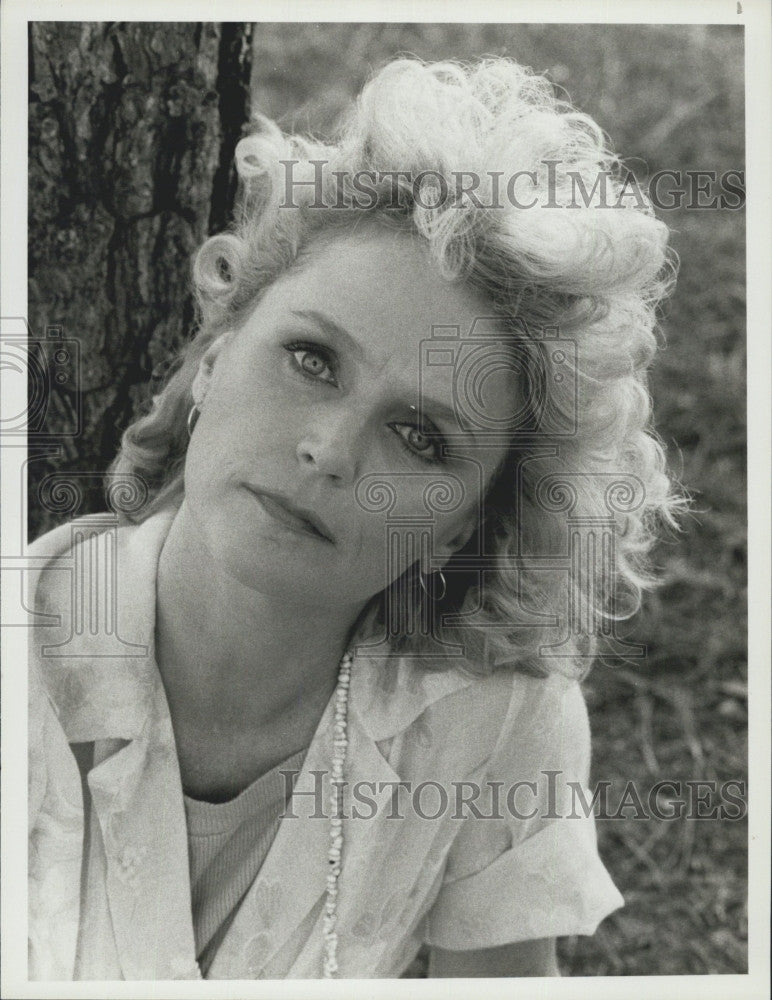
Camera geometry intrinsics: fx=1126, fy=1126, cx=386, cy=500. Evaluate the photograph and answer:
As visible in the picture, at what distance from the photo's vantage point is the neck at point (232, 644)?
964 millimetres

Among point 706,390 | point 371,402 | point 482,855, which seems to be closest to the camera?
point 371,402

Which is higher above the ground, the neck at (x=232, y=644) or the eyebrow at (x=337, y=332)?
the eyebrow at (x=337, y=332)

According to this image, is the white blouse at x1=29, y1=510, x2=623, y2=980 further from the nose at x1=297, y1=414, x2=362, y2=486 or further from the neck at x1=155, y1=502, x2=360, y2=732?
the nose at x1=297, y1=414, x2=362, y2=486

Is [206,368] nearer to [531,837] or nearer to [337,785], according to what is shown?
[337,785]

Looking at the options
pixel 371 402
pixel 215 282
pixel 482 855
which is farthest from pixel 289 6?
pixel 482 855

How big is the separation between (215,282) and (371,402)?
183mm

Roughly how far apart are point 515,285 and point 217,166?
0.95 feet

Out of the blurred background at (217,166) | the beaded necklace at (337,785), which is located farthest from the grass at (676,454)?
the beaded necklace at (337,785)

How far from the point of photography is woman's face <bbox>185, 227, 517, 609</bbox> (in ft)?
3.00

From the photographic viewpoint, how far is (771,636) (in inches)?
41.1

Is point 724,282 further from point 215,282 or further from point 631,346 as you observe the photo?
point 215,282

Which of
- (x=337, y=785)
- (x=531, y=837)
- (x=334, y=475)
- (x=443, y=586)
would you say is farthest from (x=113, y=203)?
(x=531, y=837)
